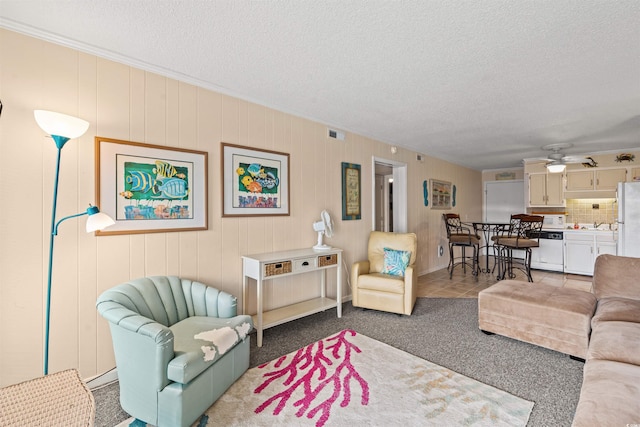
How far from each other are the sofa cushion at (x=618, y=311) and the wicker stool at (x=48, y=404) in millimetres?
3289

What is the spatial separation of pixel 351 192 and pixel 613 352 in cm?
300

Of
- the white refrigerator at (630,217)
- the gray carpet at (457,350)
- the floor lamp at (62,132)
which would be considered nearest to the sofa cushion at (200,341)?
the gray carpet at (457,350)

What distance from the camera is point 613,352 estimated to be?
1717mm

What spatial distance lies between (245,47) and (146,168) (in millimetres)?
1229

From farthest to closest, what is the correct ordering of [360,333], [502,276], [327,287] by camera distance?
[502,276] → [327,287] → [360,333]

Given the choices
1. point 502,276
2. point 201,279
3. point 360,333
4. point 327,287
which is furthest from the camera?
point 502,276

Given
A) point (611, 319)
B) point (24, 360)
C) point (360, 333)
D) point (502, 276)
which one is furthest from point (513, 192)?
point (24, 360)

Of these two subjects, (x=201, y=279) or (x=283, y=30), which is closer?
(x=283, y=30)

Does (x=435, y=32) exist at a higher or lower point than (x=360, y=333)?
higher

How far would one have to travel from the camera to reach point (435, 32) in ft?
6.25

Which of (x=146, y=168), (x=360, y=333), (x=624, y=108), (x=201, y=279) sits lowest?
(x=360, y=333)

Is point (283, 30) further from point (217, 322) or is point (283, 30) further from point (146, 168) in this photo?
point (217, 322)

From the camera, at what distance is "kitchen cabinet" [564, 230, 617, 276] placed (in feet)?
17.1

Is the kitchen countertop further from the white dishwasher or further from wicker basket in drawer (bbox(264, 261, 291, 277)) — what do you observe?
wicker basket in drawer (bbox(264, 261, 291, 277))
